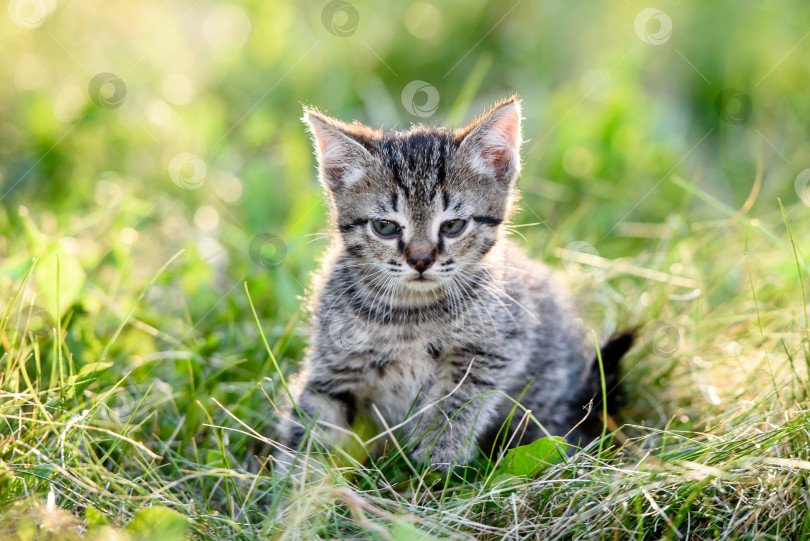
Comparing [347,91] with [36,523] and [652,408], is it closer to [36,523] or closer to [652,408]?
[652,408]

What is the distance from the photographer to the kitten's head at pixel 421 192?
2.37 meters

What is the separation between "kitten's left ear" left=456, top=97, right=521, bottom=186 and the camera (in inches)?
96.4

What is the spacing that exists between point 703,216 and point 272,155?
2715 mm

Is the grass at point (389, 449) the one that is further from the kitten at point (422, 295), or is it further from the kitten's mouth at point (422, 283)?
the kitten's mouth at point (422, 283)

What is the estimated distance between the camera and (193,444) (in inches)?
91.6
